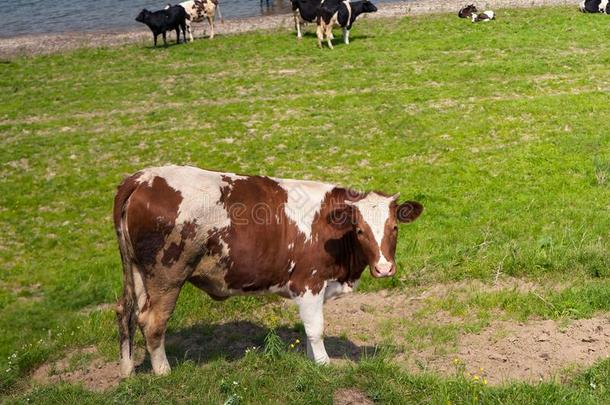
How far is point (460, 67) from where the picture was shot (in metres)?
24.6

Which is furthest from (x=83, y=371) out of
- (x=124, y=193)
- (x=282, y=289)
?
(x=282, y=289)

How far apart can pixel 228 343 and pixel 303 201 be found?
8.56 feet

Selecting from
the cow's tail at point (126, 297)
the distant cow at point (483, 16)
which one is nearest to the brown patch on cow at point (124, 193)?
the cow's tail at point (126, 297)

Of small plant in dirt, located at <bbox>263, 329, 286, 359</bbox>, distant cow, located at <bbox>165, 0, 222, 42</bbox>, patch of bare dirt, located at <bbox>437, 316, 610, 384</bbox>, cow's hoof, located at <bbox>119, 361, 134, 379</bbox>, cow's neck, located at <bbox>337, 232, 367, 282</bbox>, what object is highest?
distant cow, located at <bbox>165, 0, 222, 42</bbox>

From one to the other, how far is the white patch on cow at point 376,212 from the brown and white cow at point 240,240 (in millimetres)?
12

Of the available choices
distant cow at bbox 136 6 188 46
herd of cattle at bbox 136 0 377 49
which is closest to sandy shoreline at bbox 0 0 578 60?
herd of cattle at bbox 136 0 377 49

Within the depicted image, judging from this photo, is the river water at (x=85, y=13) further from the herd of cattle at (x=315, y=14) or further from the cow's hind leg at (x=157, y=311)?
the cow's hind leg at (x=157, y=311)

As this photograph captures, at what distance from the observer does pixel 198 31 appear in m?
35.7

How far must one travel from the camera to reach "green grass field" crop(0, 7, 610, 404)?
27.7 ft

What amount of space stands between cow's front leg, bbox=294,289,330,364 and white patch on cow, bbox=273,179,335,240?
784 millimetres

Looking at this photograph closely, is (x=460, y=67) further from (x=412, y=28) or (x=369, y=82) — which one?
(x=412, y=28)

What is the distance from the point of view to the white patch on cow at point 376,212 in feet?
27.1

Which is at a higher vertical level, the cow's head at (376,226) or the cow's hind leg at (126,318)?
the cow's head at (376,226)

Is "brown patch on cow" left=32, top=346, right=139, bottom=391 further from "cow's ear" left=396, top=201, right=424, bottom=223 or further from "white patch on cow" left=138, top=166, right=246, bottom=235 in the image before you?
"cow's ear" left=396, top=201, right=424, bottom=223
